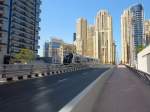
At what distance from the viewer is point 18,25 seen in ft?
403

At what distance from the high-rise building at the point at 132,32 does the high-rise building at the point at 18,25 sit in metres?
42.6

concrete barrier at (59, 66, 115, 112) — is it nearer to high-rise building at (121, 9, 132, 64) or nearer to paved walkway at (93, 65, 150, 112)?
paved walkway at (93, 65, 150, 112)

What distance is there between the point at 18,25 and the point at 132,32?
4694 cm

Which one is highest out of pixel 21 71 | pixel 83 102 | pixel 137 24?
pixel 137 24

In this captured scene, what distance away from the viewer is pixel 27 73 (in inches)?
1217

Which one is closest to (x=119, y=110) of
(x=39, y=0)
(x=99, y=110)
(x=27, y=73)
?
(x=99, y=110)

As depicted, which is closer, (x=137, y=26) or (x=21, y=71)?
(x=21, y=71)

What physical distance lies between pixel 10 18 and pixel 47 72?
78489 millimetres

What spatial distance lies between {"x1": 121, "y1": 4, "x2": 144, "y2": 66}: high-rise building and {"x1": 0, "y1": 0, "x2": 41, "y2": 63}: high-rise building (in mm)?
42617

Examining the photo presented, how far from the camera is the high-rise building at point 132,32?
128 metres

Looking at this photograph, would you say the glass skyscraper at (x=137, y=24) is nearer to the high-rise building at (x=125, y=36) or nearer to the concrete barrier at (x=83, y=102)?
the high-rise building at (x=125, y=36)

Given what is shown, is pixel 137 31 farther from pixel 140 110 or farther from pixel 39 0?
pixel 140 110

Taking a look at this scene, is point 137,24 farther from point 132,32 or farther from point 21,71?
point 21,71

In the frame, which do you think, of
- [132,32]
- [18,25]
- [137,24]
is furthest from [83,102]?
[137,24]
